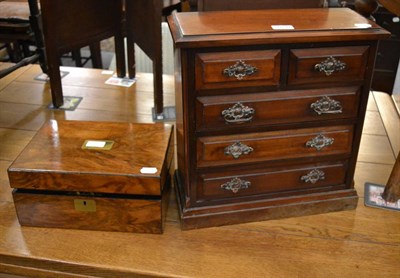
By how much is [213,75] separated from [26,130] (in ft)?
3.35

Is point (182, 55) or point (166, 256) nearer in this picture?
point (182, 55)

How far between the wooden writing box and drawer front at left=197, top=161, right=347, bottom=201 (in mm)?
144

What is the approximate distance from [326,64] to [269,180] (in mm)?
376

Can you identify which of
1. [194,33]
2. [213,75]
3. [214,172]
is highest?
[194,33]

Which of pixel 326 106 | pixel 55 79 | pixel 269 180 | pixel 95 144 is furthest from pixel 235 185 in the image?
pixel 55 79

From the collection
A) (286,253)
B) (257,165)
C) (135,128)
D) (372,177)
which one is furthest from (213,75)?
(372,177)

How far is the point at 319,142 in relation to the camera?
4.49ft

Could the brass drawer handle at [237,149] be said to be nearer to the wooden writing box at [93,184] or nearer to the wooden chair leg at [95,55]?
the wooden writing box at [93,184]

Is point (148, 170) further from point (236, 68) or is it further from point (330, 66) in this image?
point (330, 66)

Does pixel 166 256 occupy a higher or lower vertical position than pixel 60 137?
lower

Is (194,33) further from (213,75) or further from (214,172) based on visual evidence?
(214,172)

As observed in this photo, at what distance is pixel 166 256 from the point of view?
131 cm

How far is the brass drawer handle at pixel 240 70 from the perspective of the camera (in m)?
1.20

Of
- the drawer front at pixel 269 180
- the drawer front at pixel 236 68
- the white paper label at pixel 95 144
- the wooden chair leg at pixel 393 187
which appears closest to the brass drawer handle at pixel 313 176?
the drawer front at pixel 269 180
